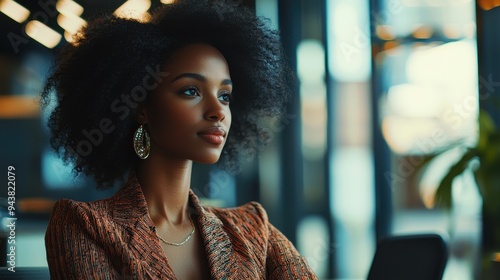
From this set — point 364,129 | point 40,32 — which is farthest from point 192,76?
point 364,129

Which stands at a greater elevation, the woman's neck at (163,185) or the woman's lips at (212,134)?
the woman's lips at (212,134)

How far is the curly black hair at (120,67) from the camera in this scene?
2115 millimetres

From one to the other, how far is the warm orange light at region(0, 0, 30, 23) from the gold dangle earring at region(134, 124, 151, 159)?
3.16m

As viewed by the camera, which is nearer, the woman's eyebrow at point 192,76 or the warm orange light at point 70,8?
the woman's eyebrow at point 192,76

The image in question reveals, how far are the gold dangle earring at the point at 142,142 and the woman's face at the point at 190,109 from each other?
2 centimetres

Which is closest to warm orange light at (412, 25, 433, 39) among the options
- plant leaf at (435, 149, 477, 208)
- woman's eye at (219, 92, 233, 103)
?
plant leaf at (435, 149, 477, 208)

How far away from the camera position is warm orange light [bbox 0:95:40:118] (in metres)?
5.60

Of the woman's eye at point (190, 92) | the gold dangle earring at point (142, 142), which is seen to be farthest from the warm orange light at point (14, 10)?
the woman's eye at point (190, 92)

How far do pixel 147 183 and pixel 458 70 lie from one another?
5371mm

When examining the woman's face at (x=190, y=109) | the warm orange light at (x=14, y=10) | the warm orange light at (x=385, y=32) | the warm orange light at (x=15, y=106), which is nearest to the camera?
Answer: the woman's face at (x=190, y=109)

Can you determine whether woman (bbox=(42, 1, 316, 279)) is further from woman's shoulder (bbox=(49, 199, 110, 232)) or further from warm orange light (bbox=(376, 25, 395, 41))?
warm orange light (bbox=(376, 25, 395, 41))

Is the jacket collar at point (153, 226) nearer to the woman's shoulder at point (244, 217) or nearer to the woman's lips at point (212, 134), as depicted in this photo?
the woman's shoulder at point (244, 217)

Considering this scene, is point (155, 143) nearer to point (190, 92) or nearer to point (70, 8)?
point (190, 92)

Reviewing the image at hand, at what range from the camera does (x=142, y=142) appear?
7.06 feet
